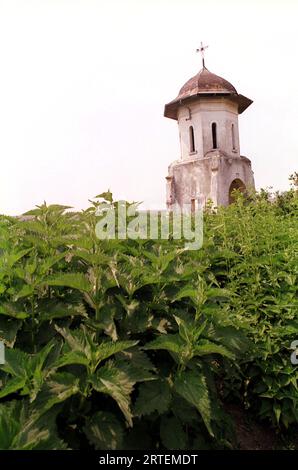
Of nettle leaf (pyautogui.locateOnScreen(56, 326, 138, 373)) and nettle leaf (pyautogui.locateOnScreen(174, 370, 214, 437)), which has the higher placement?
nettle leaf (pyautogui.locateOnScreen(56, 326, 138, 373))

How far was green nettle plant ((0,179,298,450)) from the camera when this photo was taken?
1.57 meters

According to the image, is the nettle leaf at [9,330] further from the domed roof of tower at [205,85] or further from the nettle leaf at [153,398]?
the domed roof of tower at [205,85]

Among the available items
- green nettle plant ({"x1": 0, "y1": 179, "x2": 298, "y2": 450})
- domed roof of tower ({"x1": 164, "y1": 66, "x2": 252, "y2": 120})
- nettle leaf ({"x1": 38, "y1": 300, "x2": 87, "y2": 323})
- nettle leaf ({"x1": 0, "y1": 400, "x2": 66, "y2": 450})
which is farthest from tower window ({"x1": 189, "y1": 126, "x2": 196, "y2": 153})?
nettle leaf ({"x1": 0, "y1": 400, "x2": 66, "y2": 450})

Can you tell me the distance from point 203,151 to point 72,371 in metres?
22.1

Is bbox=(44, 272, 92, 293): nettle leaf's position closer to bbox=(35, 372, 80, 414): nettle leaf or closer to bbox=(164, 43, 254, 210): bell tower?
bbox=(35, 372, 80, 414): nettle leaf

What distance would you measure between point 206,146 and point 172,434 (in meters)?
22.2

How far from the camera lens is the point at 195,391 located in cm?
172

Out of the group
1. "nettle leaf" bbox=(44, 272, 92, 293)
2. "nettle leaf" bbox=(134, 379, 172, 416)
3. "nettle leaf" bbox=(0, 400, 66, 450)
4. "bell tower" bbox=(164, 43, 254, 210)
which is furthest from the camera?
"bell tower" bbox=(164, 43, 254, 210)

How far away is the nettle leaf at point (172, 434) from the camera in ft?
5.84

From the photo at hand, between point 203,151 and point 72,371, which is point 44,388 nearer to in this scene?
point 72,371

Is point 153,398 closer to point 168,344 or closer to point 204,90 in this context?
point 168,344

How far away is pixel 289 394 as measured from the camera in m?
3.10

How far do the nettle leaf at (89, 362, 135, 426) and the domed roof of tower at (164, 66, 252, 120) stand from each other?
22.4m
